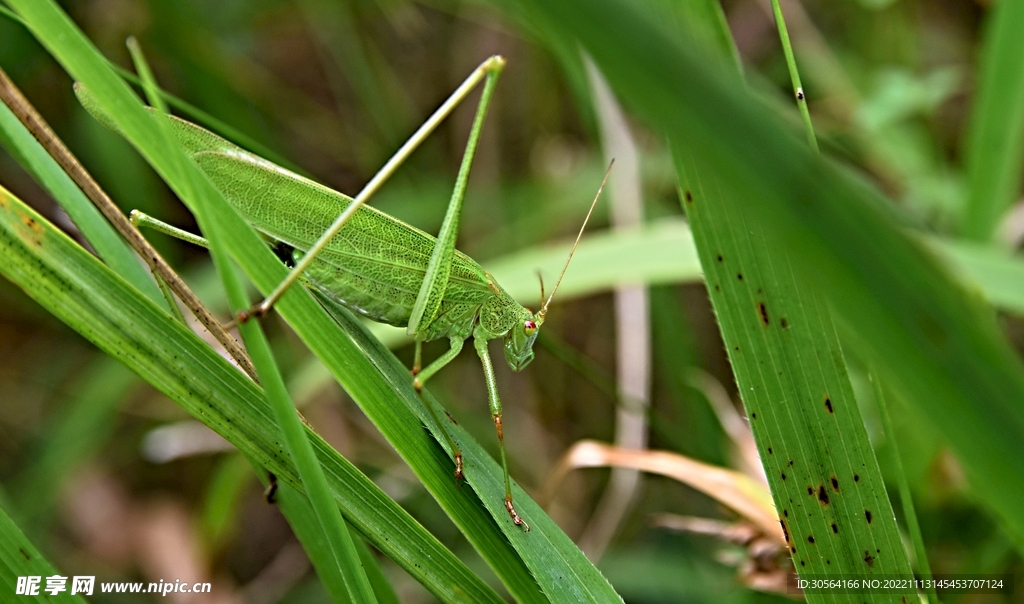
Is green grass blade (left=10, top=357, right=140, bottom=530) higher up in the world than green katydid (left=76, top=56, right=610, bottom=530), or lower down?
lower down

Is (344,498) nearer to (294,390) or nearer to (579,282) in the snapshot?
(579,282)

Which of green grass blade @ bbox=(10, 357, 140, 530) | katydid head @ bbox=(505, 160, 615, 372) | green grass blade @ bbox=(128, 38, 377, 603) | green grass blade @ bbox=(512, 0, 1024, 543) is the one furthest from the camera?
green grass blade @ bbox=(10, 357, 140, 530)

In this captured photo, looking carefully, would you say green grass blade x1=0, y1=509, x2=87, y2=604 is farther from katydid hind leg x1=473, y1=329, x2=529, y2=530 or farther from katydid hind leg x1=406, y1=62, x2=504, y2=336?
katydid hind leg x1=406, y1=62, x2=504, y2=336

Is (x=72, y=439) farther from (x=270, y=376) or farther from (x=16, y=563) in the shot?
(x=270, y=376)

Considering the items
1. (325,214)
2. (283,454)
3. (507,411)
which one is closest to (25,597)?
(283,454)

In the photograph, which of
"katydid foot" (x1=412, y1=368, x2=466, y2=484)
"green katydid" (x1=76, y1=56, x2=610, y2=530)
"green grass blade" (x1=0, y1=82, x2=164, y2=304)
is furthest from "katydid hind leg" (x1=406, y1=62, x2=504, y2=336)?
"green grass blade" (x1=0, y1=82, x2=164, y2=304)

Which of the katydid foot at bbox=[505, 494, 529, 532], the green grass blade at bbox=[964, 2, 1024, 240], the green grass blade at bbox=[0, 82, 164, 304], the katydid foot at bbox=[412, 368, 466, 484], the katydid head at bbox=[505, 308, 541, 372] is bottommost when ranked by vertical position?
the katydid foot at bbox=[505, 494, 529, 532]

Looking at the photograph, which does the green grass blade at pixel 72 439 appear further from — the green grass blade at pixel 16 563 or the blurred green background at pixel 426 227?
the green grass blade at pixel 16 563

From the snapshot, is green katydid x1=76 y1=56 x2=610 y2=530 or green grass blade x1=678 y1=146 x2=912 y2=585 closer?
green grass blade x1=678 y1=146 x2=912 y2=585
